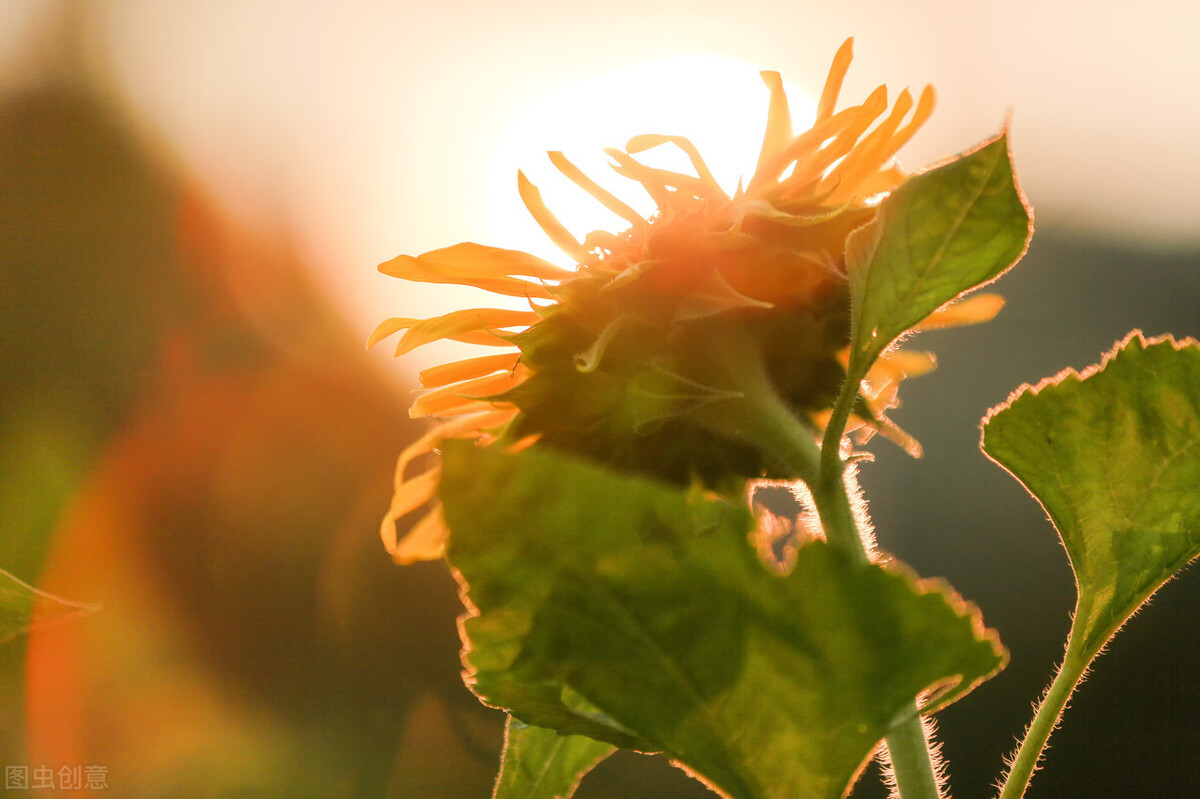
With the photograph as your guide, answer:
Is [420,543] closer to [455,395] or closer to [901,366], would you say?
[455,395]

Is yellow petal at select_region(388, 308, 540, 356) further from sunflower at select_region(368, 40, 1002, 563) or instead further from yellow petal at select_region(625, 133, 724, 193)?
yellow petal at select_region(625, 133, 724, 193)

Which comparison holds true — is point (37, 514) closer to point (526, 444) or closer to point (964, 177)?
point (526, 444)

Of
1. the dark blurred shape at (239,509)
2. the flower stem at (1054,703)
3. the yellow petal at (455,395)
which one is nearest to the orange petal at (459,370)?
the yellow petal at (455,395)

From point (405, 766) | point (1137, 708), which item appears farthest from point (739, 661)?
point (1137, 708)

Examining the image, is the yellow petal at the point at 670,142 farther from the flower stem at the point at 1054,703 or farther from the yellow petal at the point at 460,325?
the flower stem at the point at 1054,703

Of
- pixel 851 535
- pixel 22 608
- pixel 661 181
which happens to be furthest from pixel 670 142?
pixel 22 608

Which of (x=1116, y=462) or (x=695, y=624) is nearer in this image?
(x=695, y=624)
